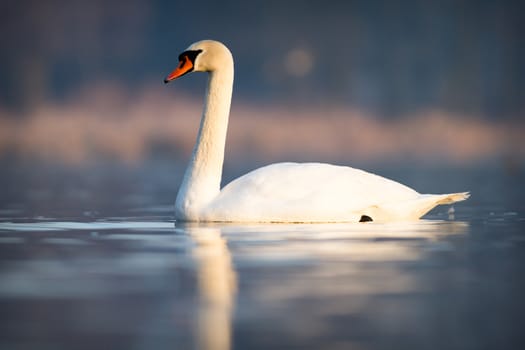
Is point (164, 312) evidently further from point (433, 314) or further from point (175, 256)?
point (175, 256)

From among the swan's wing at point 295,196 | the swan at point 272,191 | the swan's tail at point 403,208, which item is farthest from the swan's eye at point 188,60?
the swan's tail at point 403,208

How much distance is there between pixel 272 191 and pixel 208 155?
126cm

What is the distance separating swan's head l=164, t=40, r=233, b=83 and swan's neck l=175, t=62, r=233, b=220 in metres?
0.06

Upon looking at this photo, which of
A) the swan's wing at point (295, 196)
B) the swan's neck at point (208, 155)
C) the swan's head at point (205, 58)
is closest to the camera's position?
the swan's wing at point (295, 196)

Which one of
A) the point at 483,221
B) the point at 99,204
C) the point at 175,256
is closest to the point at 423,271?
the point at 175,256

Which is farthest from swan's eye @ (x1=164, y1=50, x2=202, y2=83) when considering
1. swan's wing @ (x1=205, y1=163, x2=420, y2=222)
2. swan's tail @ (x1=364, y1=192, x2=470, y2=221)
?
swan's tail @ (x1=364, y1=192, x2=470, y2=221)

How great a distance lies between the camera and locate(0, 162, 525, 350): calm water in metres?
5.52

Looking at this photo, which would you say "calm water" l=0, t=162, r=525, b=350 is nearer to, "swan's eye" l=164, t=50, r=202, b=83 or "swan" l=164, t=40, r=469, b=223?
"swan" l=164, t=40, r=469, b=223

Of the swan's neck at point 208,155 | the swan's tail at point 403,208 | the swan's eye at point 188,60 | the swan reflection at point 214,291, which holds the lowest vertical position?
the swan reflection at point 214,291

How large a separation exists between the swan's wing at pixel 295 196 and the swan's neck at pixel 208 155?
22cm

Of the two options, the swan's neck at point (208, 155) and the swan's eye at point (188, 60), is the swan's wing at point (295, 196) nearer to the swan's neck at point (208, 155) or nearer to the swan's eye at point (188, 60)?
the swan's neck at point (208, 155)

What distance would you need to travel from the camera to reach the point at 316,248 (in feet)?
30.3

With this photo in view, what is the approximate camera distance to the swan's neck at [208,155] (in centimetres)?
1182

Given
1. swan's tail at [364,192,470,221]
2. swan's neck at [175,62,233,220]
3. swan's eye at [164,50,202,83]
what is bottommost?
swan's tail at [364,192,470,221]
